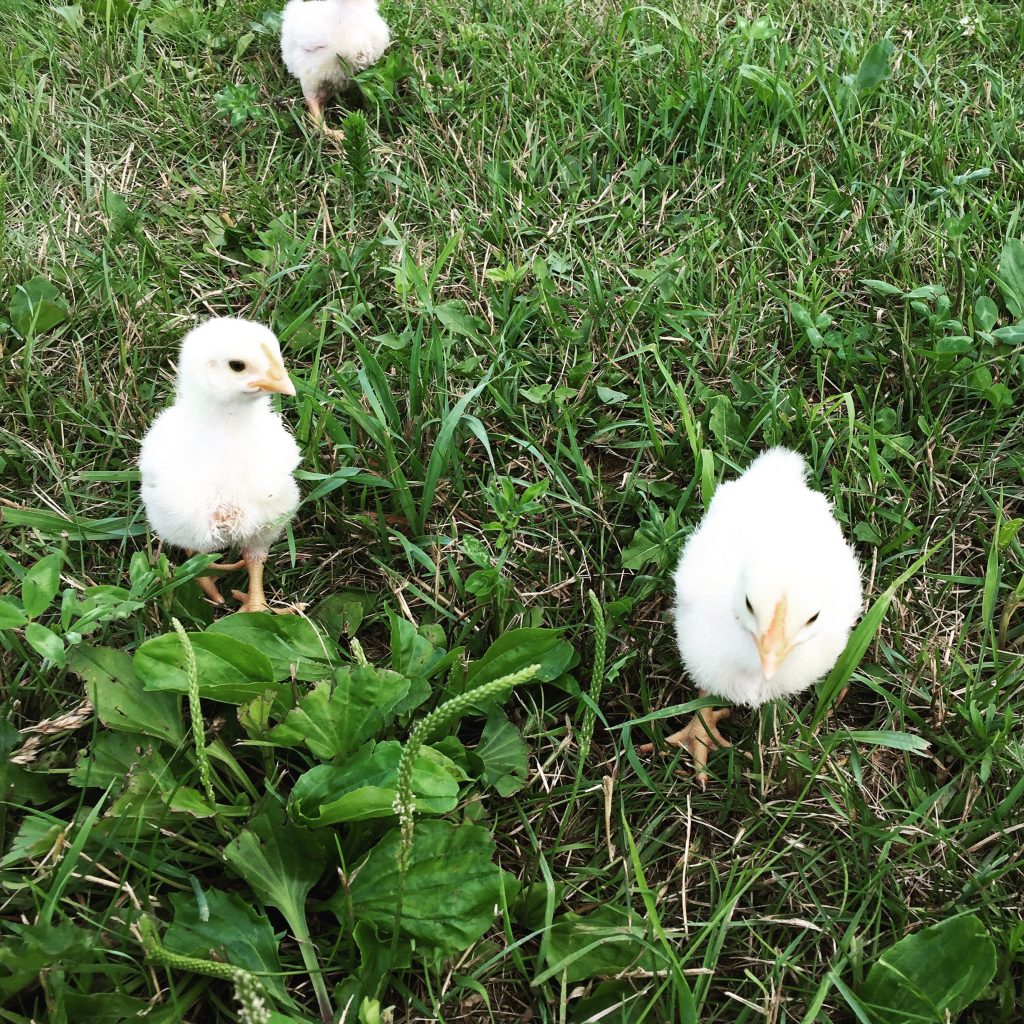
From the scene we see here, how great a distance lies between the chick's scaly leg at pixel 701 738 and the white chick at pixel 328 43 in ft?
8.71

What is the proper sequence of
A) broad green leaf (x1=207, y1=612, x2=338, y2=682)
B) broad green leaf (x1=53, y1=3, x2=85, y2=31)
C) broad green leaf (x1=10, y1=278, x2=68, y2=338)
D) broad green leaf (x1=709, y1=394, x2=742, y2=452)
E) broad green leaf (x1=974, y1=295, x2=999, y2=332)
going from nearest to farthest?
1. broad green leaf (x1=207, y1=612, x2=338, y2=682)
2. broad green leaf (x1=709, y1=394, x2=742, y2=452)
3. broad green leaf (x1=974, y1=295, x2=999, y2=332)
4. broad green leaf (x1=10, y1=278, x2=68, y2=338)
5. broad green leaf (x1=53, y1=3, x2=85, y2=31)

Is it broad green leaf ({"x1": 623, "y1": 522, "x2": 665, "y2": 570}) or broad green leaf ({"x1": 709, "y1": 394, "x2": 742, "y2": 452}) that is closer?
broad green leaf ({"x1": 623, "y1": 522, "x2": 665, "y2": 570})

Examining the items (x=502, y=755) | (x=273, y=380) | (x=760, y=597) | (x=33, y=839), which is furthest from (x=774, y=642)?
(x=33, y=839)

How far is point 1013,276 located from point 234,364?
240 cm

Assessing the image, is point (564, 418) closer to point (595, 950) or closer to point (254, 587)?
point (254, 587)

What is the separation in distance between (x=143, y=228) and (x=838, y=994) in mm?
3135

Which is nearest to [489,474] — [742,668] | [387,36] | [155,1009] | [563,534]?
[563,534]

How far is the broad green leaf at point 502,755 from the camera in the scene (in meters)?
2.00

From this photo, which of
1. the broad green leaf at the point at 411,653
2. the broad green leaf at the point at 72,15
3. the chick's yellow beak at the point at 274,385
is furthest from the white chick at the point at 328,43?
the broad green leaf at the point at 411,653

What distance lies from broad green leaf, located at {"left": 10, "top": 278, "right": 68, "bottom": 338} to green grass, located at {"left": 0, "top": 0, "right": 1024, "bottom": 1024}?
4 cm

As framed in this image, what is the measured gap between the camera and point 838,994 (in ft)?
5.91

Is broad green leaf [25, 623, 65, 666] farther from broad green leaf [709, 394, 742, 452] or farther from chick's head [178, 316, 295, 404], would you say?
broad green leaf [709, 394, 742, 452]

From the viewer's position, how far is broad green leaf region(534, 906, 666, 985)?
1743mm

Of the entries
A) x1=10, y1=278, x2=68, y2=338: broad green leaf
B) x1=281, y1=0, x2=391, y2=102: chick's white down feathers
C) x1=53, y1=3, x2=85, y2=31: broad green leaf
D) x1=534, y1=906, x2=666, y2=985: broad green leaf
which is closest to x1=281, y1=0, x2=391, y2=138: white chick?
x1=281, y1=0, x2=391, y2=102: chick's white down feathers
